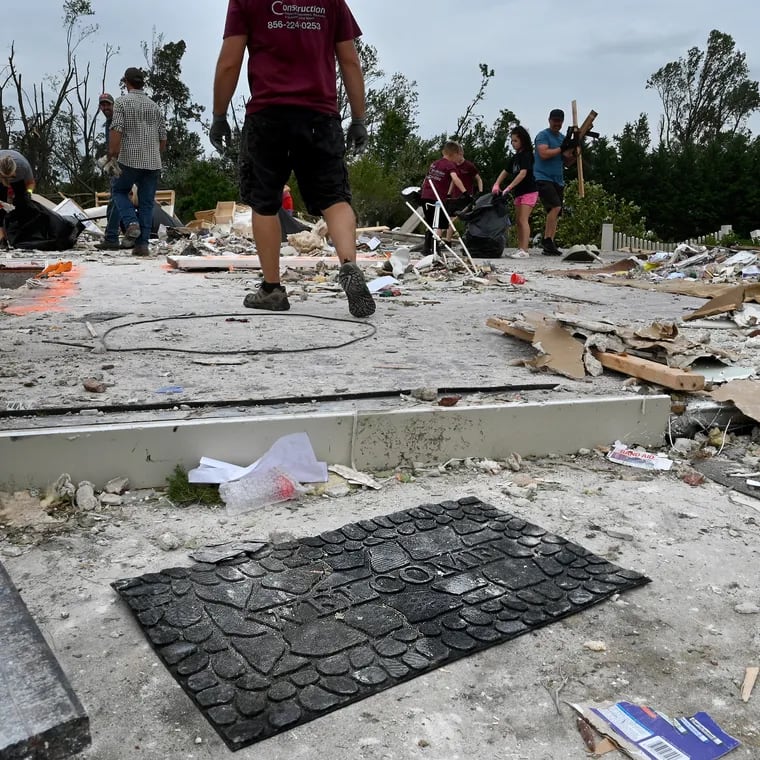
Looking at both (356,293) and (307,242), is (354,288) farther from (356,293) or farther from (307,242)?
(307,242)

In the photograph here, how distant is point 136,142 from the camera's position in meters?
7.85

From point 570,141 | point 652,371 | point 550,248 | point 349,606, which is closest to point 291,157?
point 652,371

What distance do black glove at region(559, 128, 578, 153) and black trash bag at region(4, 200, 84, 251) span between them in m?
6.12

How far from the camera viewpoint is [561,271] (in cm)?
767

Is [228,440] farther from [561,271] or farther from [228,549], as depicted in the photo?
[561,271]

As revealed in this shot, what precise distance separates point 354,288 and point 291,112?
98cm

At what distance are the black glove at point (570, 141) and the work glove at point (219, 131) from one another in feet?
19.8

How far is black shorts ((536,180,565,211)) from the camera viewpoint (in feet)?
30.5

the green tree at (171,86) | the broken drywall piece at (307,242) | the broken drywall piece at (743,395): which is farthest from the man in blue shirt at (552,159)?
the green tree at (171,86)

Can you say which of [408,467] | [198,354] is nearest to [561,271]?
[198,354]

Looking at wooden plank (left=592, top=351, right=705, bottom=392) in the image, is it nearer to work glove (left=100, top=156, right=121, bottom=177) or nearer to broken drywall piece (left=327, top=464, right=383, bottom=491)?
broken drywall piece (left=327, top=464, right=383, bottom=491)

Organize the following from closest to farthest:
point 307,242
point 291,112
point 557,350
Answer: point 557,350 → point 291,112 → point 307,242

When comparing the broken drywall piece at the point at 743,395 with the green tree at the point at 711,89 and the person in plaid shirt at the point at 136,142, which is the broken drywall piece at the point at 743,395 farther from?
the green tree at the point at 711,89

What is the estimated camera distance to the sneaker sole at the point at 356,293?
4125 millimetres
